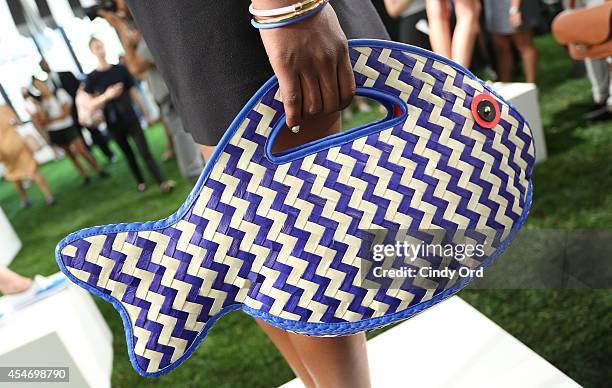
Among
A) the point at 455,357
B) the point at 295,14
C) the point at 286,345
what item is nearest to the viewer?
the point at 295,14

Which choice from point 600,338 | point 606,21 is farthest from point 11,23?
point 600,338

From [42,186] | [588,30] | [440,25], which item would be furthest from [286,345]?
[42,186]

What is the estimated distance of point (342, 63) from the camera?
61 cm

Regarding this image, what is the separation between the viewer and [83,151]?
191 inches

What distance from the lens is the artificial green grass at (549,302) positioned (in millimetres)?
1481

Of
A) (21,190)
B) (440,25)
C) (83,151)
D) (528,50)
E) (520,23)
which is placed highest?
(440,25)

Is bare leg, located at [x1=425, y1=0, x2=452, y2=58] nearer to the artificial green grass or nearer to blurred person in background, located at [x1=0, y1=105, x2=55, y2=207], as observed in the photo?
the artificial green grass

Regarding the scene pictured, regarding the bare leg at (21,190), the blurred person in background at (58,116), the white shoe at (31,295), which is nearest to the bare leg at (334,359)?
the white shoe at (31,295)

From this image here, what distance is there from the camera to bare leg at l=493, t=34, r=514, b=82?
11.6 ft

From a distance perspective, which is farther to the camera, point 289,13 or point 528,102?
point 528,102

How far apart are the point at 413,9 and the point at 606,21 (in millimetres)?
665

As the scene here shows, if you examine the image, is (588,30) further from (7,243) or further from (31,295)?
(7,243)

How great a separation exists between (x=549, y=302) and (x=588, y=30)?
917 millimetres

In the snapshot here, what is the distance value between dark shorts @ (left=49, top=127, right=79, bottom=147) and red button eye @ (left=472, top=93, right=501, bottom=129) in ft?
13.9
